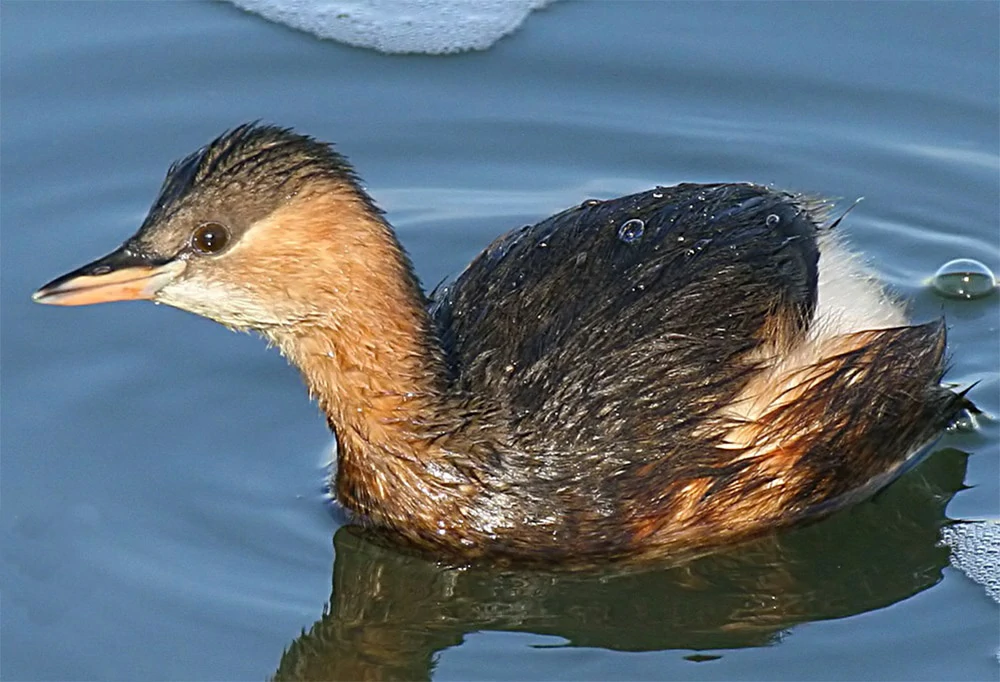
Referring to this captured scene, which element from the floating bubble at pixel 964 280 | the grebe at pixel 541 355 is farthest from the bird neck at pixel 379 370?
the floating bubble at pixel 964 280

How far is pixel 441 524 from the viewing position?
252 inches

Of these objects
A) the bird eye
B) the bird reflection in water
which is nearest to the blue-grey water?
the bird reflection in water

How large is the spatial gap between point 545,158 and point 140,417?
240 cm

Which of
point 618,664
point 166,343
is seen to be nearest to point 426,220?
point 166,343

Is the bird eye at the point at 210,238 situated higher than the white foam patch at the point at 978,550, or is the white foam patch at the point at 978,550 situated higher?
the bird eye at the point at 210,238

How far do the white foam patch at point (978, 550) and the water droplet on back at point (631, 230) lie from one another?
1455 mm

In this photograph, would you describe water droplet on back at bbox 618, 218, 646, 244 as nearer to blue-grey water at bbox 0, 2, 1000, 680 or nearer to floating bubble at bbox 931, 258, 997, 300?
blue-grey water at bbox 0, 2, 1000, 680

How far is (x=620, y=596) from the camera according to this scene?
634 centimetres

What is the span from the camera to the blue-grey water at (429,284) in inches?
241

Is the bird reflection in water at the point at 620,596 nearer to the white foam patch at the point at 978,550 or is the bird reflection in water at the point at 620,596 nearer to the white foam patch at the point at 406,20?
the white foam patch at the point at 978,550

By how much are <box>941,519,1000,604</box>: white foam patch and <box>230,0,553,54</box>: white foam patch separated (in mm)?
3694

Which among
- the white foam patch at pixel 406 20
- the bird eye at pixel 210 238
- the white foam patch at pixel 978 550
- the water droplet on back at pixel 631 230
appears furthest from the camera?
the white foam patch at pixel 406 20

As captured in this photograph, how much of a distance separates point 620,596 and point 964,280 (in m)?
2.39

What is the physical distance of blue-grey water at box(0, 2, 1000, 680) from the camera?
613cm
